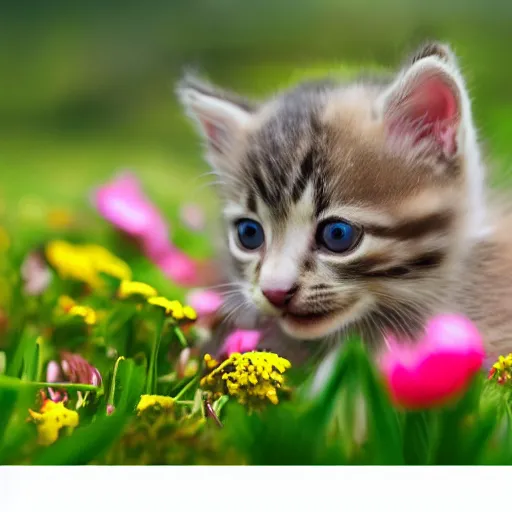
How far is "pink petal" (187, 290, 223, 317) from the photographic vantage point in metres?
1.47

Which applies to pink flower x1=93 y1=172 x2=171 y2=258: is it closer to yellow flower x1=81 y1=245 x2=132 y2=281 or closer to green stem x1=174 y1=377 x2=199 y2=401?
yellow flower x1=81 y1=245 x2=132 y2=281

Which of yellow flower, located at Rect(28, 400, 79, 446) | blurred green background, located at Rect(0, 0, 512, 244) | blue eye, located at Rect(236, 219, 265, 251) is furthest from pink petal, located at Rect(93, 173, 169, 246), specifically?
yellow flower, located at Rect(28, 400, 79, 446)

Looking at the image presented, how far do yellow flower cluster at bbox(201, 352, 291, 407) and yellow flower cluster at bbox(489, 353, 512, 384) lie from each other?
295mm

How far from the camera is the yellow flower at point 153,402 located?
1.18 m

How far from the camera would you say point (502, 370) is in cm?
121

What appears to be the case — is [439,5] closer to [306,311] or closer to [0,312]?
[306,311]

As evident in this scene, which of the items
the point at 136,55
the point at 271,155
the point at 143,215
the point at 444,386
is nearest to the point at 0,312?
the point at 143,215

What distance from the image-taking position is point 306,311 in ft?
4.06

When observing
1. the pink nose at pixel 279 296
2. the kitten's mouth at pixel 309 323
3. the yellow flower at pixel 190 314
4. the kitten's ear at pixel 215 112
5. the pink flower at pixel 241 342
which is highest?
the kitten's ear at pixel 215 112

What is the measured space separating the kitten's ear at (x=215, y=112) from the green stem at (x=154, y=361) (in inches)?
12.1

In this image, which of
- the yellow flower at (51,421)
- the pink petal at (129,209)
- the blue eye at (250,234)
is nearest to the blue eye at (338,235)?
the blue eye at (250,234)

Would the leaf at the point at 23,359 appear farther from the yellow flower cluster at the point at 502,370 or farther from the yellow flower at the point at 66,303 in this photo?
the yellow flower cluster at the point at 502,370

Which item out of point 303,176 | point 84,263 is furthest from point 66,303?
point 303,176

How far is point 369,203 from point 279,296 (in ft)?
0.61
